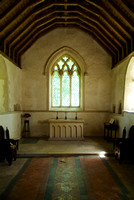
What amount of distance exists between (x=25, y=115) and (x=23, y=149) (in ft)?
8.11

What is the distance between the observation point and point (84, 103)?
26.8 ft

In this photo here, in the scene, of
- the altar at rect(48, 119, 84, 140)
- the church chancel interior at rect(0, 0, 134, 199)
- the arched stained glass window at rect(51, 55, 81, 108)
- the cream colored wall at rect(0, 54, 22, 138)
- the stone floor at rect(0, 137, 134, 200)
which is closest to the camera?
the stone floor at rect(0, 137, 134, 200)

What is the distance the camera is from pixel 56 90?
8.43 m

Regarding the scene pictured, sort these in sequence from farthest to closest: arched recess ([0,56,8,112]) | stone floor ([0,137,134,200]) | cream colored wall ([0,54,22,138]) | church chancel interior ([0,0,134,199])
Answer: church chancel interior ([0,0,134,199]), arched recess ([0,56,8,112]), cream colored wall ([0,54,22,138]), stone floor ([0,137,134,200])

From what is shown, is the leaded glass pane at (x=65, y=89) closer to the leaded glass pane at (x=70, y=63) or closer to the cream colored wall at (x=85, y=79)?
the leaded glass pane at (x=70, y=63)

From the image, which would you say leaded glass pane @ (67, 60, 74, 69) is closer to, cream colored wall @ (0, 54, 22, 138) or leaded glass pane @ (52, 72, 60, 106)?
leaded glass pane @ (52, 72, 60, 106)

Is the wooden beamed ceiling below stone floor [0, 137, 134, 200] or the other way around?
the other way around

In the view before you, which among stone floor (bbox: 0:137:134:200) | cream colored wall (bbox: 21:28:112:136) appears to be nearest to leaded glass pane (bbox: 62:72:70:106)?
cream colored wall (bbox: 21:28:112:136)

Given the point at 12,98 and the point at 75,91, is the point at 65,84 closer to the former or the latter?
the point at 75,91

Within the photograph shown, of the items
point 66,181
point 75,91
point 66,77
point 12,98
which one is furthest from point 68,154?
point 66,77

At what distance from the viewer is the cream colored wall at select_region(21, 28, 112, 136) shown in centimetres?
810

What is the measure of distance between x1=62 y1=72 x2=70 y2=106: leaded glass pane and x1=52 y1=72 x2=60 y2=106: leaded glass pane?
29cm

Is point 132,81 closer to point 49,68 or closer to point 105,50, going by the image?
point 105,50

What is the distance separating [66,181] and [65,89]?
5.50 m
